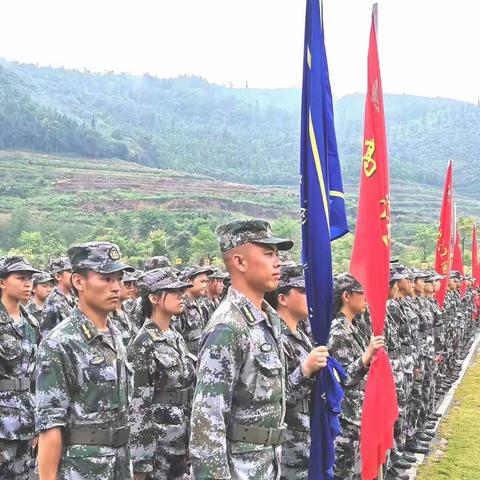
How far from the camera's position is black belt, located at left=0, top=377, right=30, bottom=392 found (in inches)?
186

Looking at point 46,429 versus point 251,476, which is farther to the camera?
point 46,429

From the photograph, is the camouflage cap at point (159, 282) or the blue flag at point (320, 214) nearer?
the blue flag at point (320, 214)

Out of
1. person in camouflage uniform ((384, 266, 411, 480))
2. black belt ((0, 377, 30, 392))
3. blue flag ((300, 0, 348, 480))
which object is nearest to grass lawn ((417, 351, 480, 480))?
person in camouflage uniform ((384, 266, 411, 480))

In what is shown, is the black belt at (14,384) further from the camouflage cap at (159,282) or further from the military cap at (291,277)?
the military cap at (291,277)

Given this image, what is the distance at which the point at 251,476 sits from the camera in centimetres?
275

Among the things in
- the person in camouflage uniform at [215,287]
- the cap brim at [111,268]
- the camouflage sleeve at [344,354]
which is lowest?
the person in camouflage uniform at [215,287]

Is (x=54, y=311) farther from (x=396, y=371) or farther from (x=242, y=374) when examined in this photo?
(x=242, y=374)

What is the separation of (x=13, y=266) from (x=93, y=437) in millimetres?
2307

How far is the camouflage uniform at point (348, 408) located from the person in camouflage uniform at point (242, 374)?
5.42ft

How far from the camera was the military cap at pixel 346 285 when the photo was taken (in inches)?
191

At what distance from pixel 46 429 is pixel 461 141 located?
540ft

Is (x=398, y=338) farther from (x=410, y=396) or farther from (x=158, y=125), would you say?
(x=158, y=125)

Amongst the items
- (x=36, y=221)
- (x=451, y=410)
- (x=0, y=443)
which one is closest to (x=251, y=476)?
(x=0, y=443)

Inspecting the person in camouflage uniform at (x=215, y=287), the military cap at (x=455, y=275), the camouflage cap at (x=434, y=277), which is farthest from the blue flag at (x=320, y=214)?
the military cap at (x=455, y=275)
